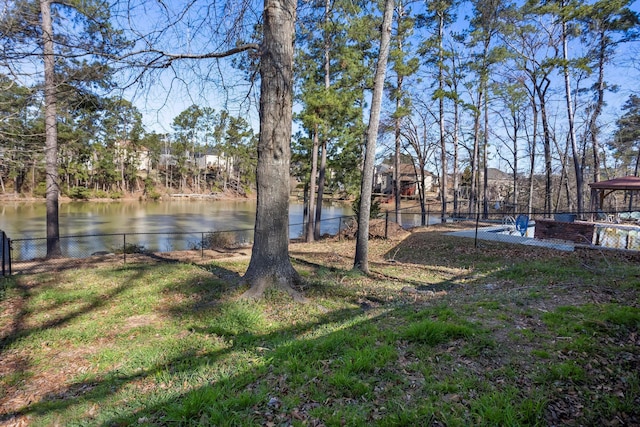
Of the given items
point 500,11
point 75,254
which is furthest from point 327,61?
point 75,254

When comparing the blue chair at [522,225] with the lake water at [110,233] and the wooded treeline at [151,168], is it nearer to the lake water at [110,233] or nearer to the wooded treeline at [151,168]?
the lake water at [110,233]

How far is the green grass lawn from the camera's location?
2.22 m

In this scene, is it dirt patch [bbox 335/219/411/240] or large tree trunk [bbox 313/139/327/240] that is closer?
dirt patch [bbox 335/219/411/240]

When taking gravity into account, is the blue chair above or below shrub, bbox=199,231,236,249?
above

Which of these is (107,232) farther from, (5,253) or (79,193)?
(79,193)

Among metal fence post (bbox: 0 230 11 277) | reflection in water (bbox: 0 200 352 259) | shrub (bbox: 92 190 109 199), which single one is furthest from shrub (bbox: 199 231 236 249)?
shrub (bbox: 92 190 109 199)

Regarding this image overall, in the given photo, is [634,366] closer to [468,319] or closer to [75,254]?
[468,319]

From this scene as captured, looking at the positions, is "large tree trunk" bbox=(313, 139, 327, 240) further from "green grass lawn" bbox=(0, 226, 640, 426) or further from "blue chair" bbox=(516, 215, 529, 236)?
"green grass lawn" bbox=(0, 226, 640, 426)

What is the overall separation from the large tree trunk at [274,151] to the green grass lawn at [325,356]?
0.36 m

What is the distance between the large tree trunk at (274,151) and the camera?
461cm

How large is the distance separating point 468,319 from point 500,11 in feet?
64.1

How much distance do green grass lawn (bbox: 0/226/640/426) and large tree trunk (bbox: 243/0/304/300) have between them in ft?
1.17

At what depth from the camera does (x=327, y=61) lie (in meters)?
14.5

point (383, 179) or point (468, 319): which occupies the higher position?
point (383, 179)
